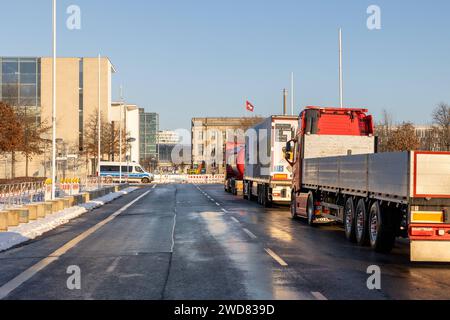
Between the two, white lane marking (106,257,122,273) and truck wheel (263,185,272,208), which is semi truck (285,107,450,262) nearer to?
white lane marking (106,257,122,273)

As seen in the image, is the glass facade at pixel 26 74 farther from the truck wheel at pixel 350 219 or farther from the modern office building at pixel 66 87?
the truck wheel at pixel 350 219

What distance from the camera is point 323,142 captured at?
21.0 m

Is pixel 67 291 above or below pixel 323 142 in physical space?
below

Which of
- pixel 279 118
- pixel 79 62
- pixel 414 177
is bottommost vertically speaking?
pixel 414 177

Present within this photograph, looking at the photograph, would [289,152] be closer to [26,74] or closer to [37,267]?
[37,267]

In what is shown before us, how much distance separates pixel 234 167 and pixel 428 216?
3408 cm

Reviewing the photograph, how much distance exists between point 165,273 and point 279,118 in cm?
1776

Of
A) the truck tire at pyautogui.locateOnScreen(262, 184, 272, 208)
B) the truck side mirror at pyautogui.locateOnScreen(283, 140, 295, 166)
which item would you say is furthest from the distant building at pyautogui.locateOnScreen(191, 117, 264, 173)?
the truck side mirror at pyautogui.locateOnScreen(283, 140, 295, 166)

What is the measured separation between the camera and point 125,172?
7456 cm

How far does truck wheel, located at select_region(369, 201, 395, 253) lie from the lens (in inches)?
494

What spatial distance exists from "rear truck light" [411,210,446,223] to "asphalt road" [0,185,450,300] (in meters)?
0.88
